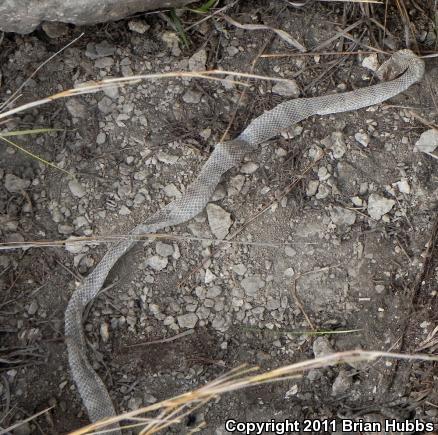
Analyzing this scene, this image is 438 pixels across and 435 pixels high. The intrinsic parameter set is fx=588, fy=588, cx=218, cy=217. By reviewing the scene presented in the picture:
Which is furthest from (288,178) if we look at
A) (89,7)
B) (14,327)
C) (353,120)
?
(14,327)

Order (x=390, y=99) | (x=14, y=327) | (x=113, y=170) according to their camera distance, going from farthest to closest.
→ (x=390, y=99)
(x=113, y=170)
(x=14, y=327)

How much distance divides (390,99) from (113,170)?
4.08ft

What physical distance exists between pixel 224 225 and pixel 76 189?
0.62 meters

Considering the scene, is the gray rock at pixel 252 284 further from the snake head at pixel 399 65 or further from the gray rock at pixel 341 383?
the snake head at pixel 399 65

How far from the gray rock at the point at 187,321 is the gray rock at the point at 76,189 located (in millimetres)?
633

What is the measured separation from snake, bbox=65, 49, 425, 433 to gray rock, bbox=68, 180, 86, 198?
9.9 inches

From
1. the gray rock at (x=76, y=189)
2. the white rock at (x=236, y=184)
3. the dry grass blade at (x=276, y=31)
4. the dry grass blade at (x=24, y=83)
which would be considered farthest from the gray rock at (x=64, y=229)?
the dry grass blade at (x=276, y=31)

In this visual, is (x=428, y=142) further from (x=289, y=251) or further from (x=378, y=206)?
(x=289, y=251)

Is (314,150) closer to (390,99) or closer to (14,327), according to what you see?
(390,99)

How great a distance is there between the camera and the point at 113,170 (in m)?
2.41

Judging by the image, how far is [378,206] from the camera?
8.02 feet

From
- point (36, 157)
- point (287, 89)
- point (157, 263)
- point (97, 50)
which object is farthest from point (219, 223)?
point (97, 50)

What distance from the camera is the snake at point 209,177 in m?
2.21

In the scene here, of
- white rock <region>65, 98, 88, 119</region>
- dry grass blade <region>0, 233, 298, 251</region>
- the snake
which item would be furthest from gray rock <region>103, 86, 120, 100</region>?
dry grass blade <region>0, 233, 298, 251</region>
